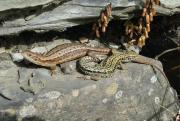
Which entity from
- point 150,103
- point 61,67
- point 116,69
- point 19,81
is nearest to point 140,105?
point 150,103

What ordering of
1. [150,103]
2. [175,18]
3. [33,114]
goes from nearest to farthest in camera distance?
[33,114] < [150,103] < [175,18]

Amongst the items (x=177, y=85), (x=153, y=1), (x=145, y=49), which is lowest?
(x=177, y=85)

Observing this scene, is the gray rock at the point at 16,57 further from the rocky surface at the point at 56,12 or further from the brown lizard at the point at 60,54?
the rocky surface at the point at 56,12

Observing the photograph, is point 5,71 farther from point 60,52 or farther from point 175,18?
point 175,18

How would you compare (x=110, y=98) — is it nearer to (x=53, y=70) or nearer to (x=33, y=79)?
(x=53, y=70)

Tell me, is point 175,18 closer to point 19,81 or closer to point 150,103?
point 150,103

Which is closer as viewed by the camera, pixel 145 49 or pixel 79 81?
pixel 79 81

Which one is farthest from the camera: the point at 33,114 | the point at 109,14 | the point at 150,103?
the point at 150,103

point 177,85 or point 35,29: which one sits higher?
point 35,29

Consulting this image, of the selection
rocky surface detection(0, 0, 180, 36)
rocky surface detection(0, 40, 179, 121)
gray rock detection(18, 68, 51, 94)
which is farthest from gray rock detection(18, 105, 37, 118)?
rocky surface detection(0, 0, 180, 36)

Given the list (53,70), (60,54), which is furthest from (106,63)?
(53,70)

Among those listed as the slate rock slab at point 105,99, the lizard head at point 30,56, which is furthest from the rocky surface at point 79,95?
the lizard head at point 30,56
